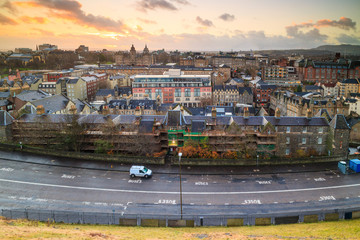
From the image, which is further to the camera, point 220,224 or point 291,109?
point 291,109

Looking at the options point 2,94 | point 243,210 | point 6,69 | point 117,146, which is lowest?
point 243,210

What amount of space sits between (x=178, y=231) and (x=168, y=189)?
11.1 meters

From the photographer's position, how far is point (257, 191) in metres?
40.5

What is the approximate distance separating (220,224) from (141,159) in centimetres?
2190

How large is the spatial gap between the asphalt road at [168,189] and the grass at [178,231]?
4.17 m

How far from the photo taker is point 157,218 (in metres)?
31.7

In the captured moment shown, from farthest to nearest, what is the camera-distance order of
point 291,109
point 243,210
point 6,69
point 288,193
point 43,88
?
point 6,69
point 43,88
point 291,109
point 288,193
point 243,210

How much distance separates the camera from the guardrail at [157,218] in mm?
31500

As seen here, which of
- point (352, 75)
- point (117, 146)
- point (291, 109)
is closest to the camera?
point (117, 146)

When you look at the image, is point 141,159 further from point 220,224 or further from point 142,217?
point 220,224

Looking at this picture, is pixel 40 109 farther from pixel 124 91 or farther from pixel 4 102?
pixel 124 91

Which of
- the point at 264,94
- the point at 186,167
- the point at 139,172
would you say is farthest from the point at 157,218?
the point at 264,94

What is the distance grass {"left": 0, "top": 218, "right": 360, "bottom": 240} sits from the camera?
2686 cm

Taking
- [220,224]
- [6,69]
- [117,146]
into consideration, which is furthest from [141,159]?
[6,69]
